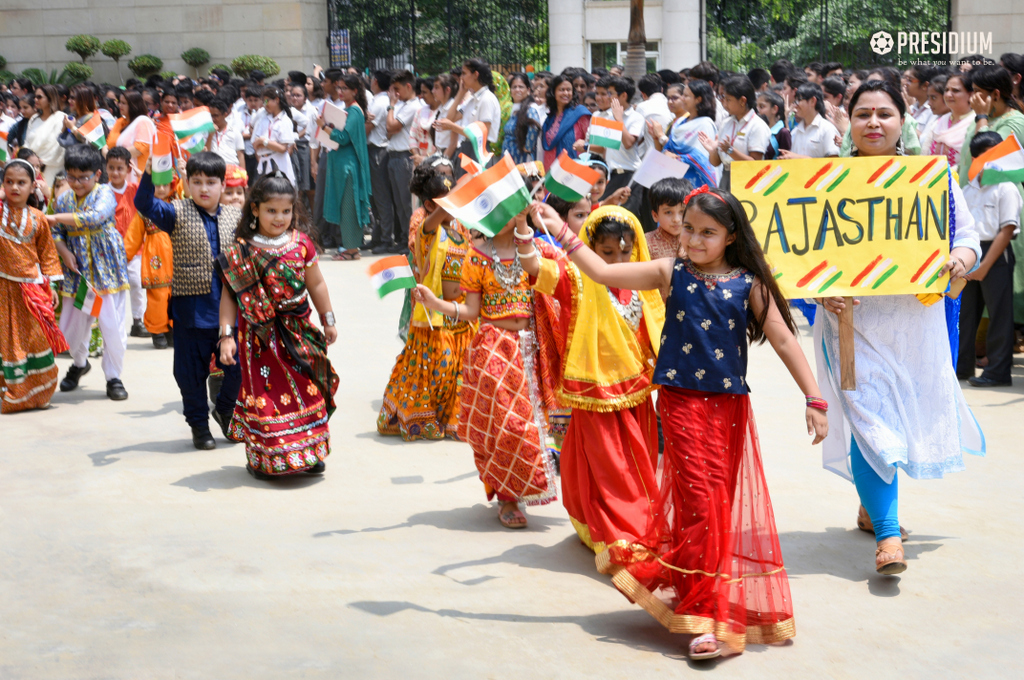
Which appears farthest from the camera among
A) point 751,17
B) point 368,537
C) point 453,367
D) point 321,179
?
point 751,17

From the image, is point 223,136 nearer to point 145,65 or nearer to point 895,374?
point 895,374

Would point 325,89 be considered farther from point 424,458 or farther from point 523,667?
point 523,667

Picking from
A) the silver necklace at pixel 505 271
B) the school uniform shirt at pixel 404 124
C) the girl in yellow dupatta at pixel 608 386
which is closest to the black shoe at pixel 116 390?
the silver necklace at pixel 505 271

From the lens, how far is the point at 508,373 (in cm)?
474

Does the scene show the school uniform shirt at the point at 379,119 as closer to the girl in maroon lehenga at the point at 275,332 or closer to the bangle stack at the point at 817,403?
the girl in maroon lehenga at the point at 275,332

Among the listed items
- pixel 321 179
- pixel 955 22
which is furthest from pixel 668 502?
Result: pixel 955 22

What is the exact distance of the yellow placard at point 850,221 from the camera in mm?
4086

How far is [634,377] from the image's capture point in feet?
13.9

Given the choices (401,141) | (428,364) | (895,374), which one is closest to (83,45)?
(401,141)

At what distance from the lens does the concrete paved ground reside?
346cm

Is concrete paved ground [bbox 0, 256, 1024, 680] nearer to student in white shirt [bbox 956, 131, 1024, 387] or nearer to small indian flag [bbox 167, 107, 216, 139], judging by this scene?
student in white shirt [bbox 956, 131, 1024, 387]

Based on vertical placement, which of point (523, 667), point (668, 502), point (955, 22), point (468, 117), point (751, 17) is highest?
point (751, 17)

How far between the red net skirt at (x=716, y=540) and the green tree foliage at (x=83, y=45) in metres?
25.2

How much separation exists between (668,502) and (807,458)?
7.47 ft
